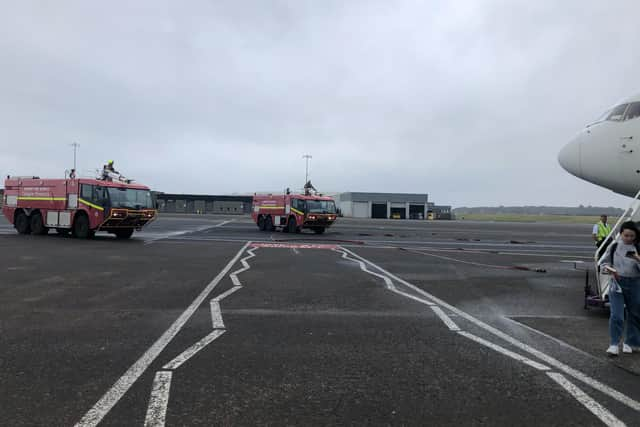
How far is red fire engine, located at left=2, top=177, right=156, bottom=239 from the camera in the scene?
60.5 feet

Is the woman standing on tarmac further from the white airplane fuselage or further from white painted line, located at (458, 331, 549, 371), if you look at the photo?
the white airplane fuselage

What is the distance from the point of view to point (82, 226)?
19.4 metres

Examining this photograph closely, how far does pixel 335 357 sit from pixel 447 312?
297cm

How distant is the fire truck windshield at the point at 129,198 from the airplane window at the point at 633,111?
1816 centimetres

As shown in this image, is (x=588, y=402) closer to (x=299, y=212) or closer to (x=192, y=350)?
(x=192, y=350)

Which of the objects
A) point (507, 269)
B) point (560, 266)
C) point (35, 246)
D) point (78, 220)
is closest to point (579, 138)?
point (507, 269)

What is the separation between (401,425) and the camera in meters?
3.21

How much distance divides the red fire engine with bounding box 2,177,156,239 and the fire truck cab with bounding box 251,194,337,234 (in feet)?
31.8

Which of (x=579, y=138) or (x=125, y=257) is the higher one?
(x=579, y=138)

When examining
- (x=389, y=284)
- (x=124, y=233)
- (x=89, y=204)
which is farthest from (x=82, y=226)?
(x=389, y=284)

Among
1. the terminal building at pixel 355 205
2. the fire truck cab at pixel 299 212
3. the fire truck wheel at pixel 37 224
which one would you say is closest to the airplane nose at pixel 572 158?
the fire truck cab at pixel 299 212

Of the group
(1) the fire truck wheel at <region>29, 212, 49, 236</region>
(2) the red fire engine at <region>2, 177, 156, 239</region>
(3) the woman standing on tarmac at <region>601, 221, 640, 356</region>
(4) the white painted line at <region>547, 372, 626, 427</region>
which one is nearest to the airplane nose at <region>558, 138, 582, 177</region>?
(3) the woman standing on tarmac at <region>601, 221, 640, 356</region>

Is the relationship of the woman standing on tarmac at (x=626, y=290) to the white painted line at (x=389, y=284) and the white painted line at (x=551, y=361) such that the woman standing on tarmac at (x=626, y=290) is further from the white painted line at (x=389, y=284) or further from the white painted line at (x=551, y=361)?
the white painted line at (x=389, y=284)

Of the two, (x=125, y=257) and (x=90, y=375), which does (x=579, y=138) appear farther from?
(x=125, y=257)
